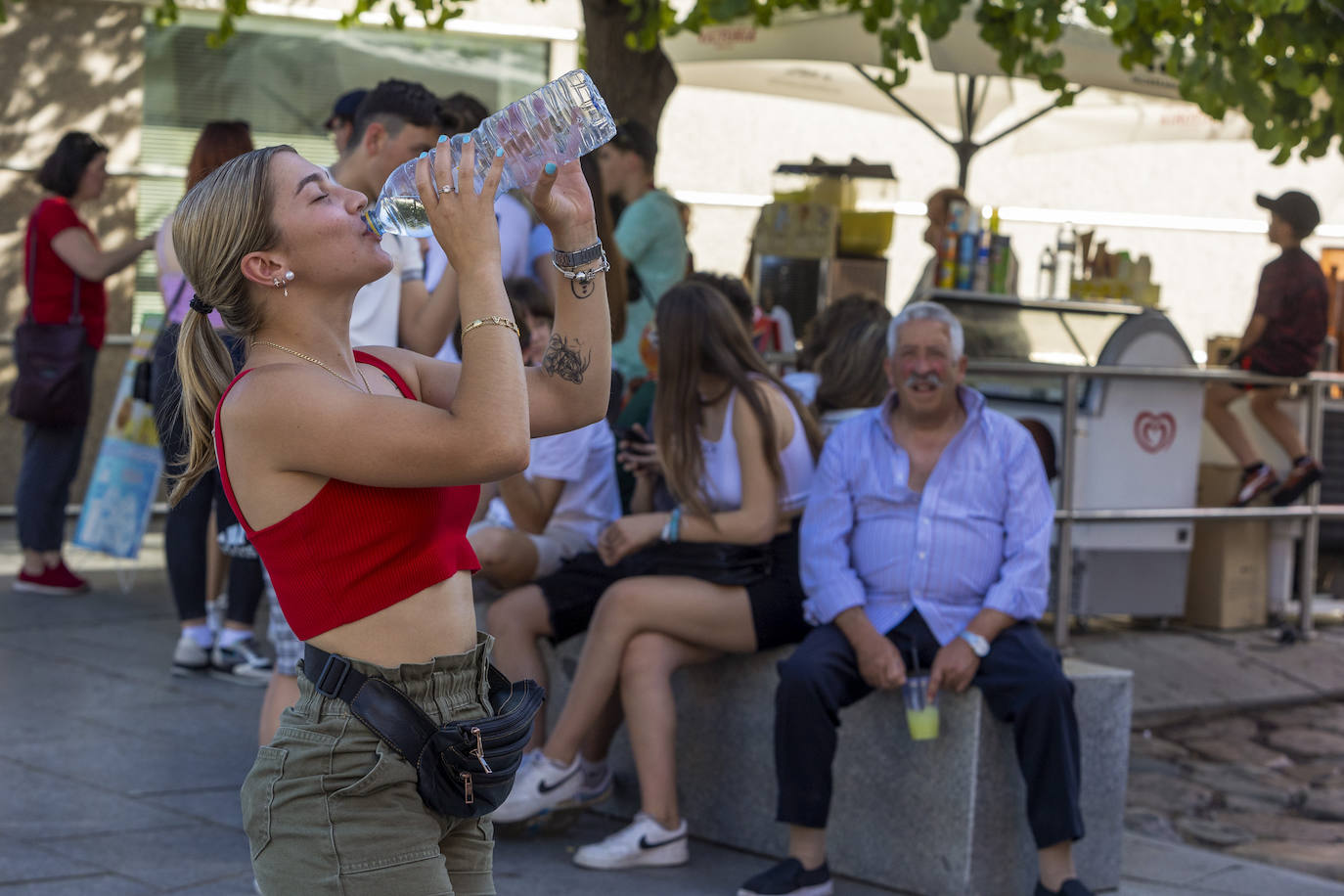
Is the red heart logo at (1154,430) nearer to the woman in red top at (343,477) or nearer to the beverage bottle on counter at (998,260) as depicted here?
the beverage bottle on counter at (998,260)

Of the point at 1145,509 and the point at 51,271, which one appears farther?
the point at 1145,509

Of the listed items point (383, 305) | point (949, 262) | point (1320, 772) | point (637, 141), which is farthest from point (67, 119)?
point (1320, 772)

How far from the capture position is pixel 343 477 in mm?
2043

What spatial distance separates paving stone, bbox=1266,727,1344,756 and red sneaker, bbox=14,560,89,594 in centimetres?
543

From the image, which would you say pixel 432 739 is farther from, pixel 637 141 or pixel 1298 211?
pixel 1298 211

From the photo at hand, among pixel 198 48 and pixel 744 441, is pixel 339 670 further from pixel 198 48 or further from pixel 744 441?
pixel 198 48

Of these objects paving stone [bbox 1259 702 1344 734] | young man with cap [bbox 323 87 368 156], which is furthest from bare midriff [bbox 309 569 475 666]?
paving stone [bbox 1259 702 1344 734]

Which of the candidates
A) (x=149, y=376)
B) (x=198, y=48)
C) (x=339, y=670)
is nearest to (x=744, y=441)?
(x=339, y=670)

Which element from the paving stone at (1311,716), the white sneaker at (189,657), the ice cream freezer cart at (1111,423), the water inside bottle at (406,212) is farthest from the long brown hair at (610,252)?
the paving stone at (1311,716)

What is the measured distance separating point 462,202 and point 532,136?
1.59 feet

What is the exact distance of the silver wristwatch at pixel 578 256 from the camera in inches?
95.4

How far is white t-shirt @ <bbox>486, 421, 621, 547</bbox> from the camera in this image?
193 inches

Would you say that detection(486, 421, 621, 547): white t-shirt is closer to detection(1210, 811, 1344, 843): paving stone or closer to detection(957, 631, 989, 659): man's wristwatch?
detection(957, 631, 989, 659): man's wristwatch

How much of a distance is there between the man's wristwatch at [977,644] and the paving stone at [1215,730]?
267cm
